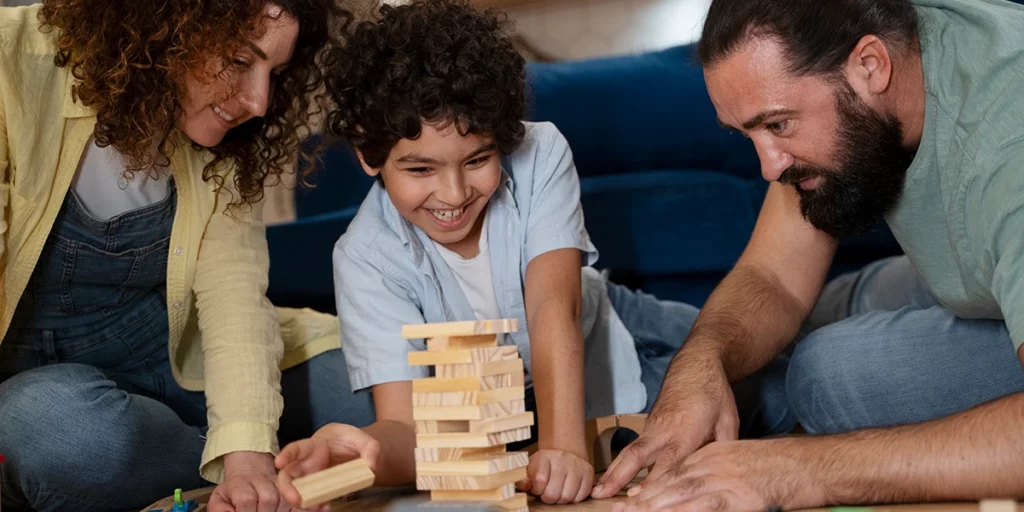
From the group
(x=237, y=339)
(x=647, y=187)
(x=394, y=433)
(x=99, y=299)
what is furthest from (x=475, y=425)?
(x=647, y=187)

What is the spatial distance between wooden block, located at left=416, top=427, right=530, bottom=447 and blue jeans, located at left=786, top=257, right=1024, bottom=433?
62cm

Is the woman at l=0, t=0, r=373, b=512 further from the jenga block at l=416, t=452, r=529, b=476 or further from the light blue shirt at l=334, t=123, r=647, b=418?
the jenga block at l=416, t=452, r=529, b=476

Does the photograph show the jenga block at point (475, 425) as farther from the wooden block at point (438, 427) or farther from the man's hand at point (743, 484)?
the man's hand at point (743, 484)

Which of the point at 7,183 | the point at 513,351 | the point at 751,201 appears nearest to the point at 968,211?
the point at 513,351

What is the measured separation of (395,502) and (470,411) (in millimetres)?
357

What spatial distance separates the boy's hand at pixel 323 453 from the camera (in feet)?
3.64

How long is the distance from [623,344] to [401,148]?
0.58 meters

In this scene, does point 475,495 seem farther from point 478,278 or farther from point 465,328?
point 478,278

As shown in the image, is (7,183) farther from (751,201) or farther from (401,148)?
(751,201)

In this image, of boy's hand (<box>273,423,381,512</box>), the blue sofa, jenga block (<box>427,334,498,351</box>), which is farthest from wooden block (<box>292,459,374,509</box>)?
the blue sofa

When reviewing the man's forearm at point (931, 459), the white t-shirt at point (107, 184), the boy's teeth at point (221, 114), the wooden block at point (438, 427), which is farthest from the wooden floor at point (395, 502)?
the boy's teeth at point (221, 114)

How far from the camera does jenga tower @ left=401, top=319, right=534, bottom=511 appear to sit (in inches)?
42.3

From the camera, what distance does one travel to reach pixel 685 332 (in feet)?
6.55

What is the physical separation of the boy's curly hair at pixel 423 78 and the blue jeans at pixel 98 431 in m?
0.53
